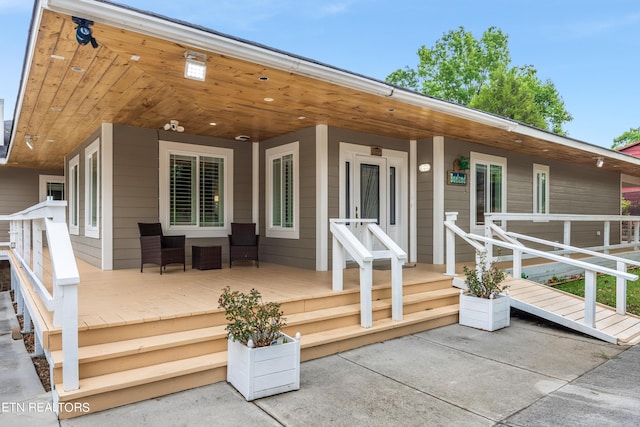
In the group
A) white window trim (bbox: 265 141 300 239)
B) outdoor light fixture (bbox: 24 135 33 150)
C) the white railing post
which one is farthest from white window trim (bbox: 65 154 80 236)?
the white railing post

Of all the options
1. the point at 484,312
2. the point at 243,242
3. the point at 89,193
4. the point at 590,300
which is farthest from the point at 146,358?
the point at 89,193

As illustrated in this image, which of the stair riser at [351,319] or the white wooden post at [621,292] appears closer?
the stair riser at [351,319]

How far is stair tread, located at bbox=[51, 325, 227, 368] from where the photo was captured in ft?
9.60

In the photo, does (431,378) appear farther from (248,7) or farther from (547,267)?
(248,7)

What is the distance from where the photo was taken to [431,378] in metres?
3.37

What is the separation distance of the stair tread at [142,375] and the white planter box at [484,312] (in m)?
2.96

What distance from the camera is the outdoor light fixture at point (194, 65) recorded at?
3506 mm

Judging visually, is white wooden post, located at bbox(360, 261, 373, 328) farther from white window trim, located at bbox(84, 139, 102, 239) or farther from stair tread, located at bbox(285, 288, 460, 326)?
white window trim, located at bbox(84, 139, 102, 239)

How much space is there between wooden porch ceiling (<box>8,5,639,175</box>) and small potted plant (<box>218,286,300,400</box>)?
220 centimetres

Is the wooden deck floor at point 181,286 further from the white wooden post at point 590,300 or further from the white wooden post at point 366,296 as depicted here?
the white wooden post at point 590,300

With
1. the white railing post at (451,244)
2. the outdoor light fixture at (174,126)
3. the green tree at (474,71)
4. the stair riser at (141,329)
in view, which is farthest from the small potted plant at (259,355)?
the green tree at (474,71)

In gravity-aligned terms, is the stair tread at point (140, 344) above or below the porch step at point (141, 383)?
above

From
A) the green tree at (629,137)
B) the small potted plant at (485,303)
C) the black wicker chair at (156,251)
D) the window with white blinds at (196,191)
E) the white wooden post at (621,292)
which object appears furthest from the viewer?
the green tree at (629,137)

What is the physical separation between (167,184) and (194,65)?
3728 millimetres
